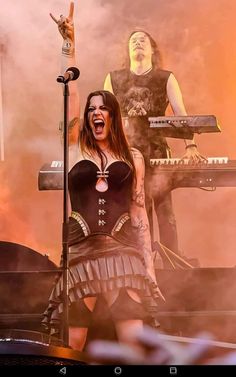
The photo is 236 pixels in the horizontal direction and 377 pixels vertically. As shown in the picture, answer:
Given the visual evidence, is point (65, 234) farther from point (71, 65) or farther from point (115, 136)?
point (71, 65)

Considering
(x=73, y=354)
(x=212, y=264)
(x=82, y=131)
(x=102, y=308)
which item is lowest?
(x=73, y=354)

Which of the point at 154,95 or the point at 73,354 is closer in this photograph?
the point at 73,354

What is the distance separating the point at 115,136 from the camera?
193cm

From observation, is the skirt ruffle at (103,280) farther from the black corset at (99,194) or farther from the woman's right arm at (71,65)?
the woman's right arm at (71,65)

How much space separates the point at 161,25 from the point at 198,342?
3.19 feet

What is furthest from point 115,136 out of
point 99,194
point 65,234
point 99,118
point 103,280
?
point 103,280

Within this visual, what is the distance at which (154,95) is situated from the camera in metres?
1.93

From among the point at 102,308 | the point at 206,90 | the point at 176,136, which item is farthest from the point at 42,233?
the point at 206,90

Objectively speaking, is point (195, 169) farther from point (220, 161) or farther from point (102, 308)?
point (102, 308)

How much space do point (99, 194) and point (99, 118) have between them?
0.24 m

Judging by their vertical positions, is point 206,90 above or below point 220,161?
above

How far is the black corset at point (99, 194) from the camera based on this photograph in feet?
6.21

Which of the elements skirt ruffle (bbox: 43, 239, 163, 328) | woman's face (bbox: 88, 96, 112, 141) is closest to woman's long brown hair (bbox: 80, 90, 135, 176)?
woman's face (bbox: 88, 96, 112, 141)

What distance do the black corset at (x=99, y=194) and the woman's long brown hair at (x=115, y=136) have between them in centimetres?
3
